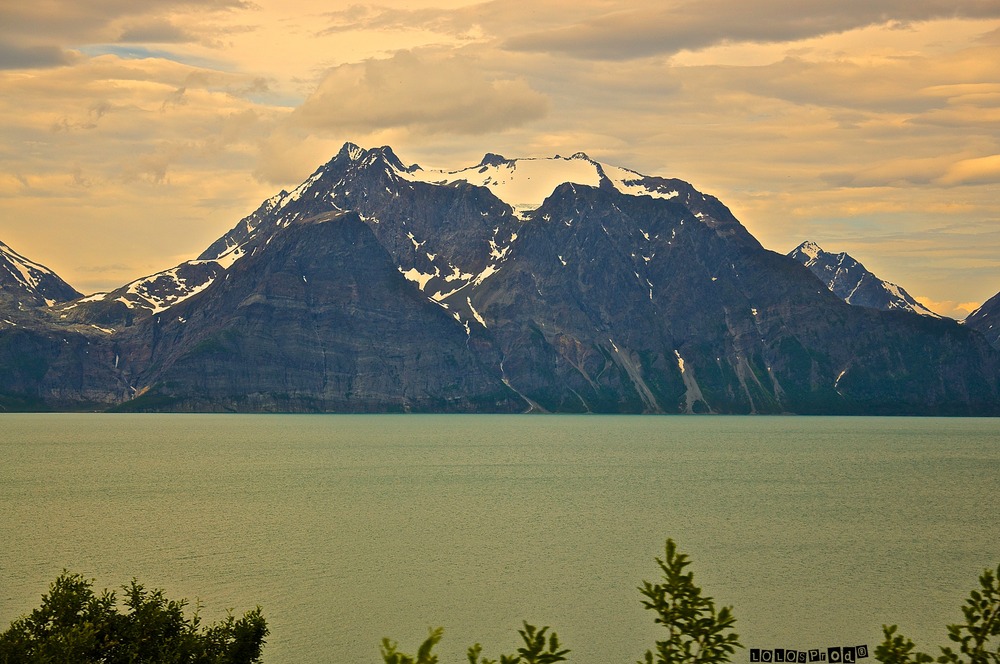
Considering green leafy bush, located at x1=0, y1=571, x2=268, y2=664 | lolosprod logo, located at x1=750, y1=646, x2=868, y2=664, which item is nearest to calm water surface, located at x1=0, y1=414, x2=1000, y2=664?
lolosprod logo, located at x1=750, y1=646, x2=868, y2=664

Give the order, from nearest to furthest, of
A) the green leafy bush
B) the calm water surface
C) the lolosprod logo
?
the green leafy bush < the lolosprod logo < the calm water surface

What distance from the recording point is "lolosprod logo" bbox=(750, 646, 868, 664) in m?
61.9

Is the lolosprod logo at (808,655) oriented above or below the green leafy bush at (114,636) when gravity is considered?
above

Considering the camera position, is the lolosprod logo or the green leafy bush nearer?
the green leafy bush

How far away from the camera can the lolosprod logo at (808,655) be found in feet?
203

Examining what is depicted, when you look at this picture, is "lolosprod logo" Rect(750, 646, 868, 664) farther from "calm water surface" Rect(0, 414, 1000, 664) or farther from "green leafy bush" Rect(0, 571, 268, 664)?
"green leafy bush" Rect(0, 571, 268, 664)

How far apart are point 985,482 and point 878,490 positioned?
84.8 feet

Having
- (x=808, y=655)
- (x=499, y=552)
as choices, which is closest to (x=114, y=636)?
(x=808, y=655)

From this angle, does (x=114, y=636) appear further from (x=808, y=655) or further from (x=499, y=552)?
(x=499, y=552)

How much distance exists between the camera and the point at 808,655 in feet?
207

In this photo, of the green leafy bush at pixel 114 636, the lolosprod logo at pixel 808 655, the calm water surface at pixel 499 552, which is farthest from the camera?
the calm water surface at pixel 499 552

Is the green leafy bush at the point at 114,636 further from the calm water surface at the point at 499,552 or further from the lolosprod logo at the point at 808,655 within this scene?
the lolosprod logo at the point at 808,655

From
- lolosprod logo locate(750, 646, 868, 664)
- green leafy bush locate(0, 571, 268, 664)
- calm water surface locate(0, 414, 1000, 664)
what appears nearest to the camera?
green leafy bush locate(0, 571, 268, 664)

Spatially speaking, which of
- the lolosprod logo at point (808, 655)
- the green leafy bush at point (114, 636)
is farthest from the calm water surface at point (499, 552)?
the green leafy bush at point (114, 636)
